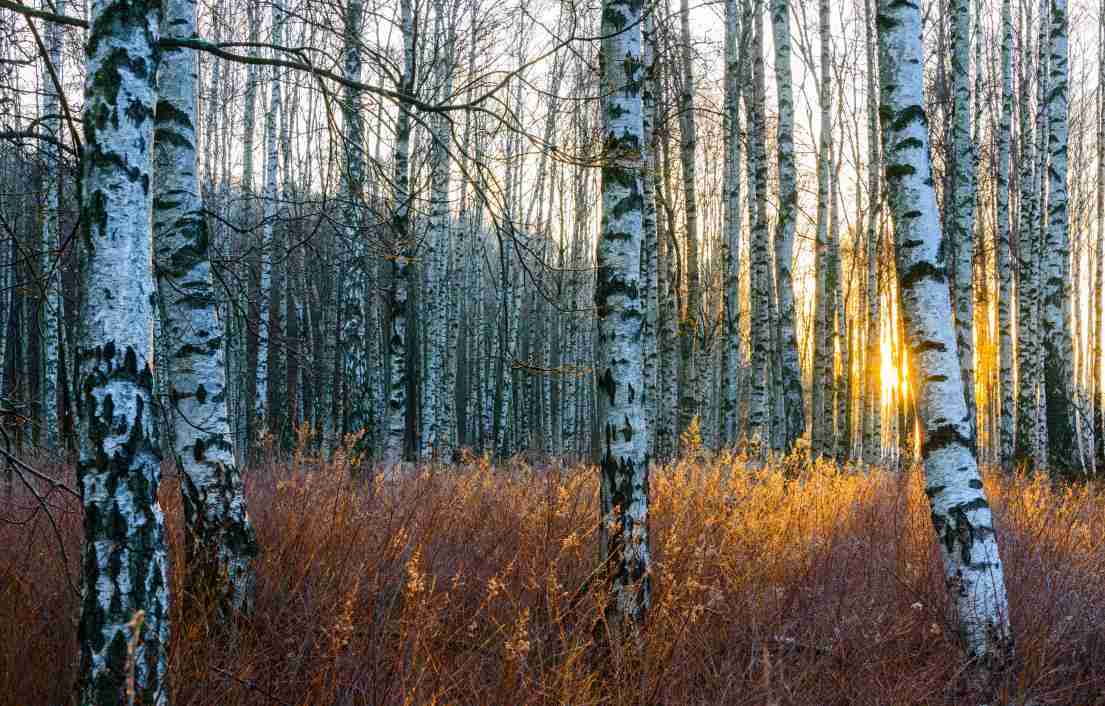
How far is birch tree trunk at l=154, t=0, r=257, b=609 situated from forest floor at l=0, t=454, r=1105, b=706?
21 cm

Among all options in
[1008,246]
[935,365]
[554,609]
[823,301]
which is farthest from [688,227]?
[554,609]

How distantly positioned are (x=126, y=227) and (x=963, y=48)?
410 inches

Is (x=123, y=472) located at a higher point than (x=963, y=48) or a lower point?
lower

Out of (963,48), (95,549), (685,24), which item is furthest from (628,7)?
(685,24)

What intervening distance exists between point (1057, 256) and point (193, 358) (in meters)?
10.5

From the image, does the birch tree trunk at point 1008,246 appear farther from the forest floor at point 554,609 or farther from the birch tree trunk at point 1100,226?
the forest floor at point 554,609

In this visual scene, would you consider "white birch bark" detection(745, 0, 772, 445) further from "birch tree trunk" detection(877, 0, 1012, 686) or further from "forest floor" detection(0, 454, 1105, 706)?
"birch tree trunk" detection(877, 0, 1012, 686)

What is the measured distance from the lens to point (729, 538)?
4.86m

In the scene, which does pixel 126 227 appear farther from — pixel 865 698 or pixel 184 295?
pixel 865 698

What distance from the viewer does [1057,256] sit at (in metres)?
9.44

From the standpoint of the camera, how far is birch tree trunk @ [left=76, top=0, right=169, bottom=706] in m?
1.86

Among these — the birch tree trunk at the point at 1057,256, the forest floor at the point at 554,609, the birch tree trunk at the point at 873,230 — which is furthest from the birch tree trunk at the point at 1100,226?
the forest floor at the point at 554,609

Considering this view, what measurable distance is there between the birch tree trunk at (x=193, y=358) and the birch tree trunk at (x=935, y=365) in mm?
3492

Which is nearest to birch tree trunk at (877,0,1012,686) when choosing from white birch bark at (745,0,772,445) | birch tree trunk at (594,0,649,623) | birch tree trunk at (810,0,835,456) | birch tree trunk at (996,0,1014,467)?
birch tree trunk at (594,0,649,623)
